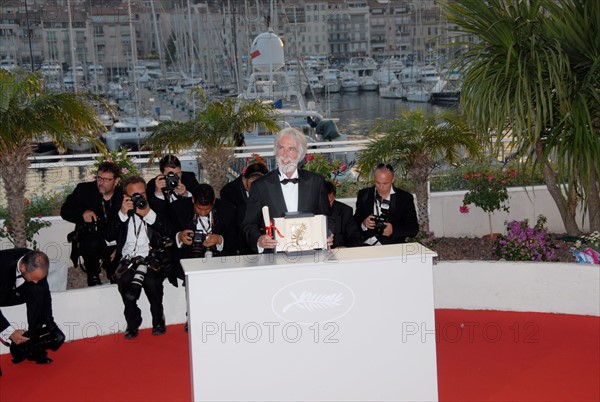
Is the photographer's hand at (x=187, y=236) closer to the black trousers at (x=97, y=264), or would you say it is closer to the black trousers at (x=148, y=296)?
the black trousers at (x=148, y=296)

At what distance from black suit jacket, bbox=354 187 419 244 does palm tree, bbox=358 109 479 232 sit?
97 cm

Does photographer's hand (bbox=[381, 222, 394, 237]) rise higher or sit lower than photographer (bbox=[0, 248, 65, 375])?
higher

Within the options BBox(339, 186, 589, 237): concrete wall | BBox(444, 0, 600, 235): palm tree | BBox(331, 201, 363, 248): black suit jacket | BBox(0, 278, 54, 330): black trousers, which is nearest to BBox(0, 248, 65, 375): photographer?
BBox(0, 278, 54, 330): black trousers

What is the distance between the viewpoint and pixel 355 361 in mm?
4414

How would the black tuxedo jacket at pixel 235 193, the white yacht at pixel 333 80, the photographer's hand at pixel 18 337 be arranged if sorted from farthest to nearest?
the white yacht at pixel 333 80, the black tuxedo jacket at pixel 235 193, the photographer's hand at pixel 18 337

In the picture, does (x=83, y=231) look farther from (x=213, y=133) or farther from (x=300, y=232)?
(x=300, y=232)

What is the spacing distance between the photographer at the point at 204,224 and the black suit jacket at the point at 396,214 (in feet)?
3.51

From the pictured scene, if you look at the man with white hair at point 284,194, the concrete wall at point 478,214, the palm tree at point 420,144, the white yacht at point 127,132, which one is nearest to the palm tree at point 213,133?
the palm tree at point 420,144

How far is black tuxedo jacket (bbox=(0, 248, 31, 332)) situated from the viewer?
6.04m

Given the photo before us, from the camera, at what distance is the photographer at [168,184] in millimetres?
7027

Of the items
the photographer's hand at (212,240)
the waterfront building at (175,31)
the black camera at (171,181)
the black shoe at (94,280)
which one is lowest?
the black shoe at (94,280)

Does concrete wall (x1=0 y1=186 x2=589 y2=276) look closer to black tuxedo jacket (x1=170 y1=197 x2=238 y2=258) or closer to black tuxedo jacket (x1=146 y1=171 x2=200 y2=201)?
black tuxedo jacket (x1=146 y1=171 x2=200 y2=201)

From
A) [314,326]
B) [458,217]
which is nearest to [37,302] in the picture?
[314,326]

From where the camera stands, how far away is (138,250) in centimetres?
645
